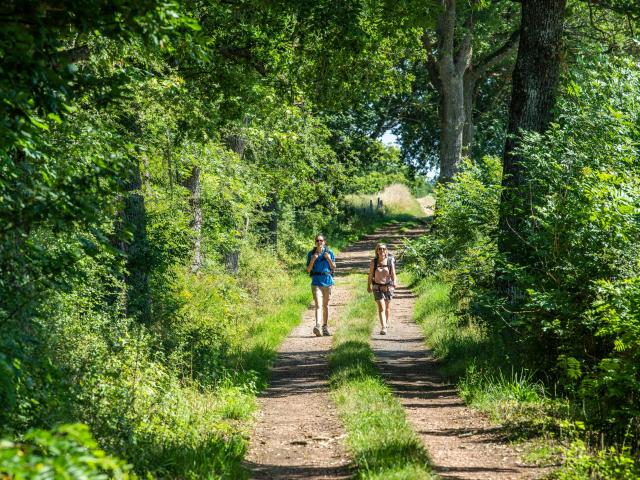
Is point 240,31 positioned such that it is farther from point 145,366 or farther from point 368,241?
point 368,241

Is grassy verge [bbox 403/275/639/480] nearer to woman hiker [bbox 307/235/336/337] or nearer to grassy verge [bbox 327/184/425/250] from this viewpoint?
woman hiker [bbox 307/235/336/337]

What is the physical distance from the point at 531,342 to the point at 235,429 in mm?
4056

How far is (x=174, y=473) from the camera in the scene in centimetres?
671

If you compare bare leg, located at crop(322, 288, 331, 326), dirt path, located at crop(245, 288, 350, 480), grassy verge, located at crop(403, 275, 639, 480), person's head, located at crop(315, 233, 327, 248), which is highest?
person's head, located at crop(315, 233, 327, 248)

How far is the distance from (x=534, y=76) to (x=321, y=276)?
628 centimetres

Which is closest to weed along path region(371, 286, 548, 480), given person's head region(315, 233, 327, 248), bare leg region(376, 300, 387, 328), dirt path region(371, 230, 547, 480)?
dirt path region(371, 230, 547, 480)

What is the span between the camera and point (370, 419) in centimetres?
887

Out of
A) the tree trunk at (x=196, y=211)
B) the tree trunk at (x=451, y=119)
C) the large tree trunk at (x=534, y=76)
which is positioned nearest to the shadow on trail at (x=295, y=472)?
the large tree trunk at (x=534, y=76)

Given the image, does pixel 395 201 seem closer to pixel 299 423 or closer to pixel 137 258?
pixel 137 258

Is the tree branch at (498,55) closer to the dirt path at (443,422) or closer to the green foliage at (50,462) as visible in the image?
the dirt path at (443,422)

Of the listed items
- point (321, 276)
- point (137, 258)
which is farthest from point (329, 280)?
point (137, 258)

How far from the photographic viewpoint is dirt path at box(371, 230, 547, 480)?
7348mm

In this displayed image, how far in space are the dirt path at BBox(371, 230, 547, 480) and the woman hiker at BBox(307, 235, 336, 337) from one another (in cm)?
136

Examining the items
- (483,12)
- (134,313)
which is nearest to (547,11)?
(134,313)
